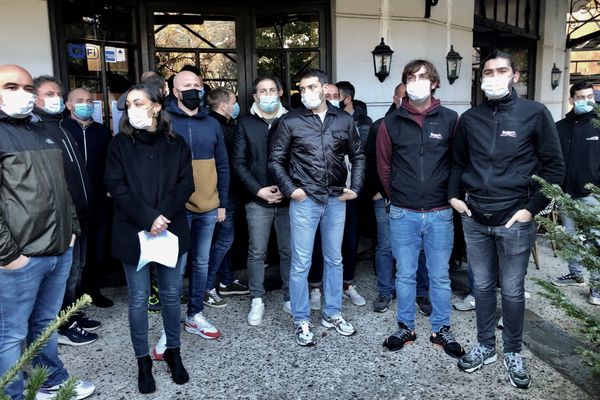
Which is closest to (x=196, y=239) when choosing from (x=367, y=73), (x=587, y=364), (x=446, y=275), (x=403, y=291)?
(x=403, y=291)

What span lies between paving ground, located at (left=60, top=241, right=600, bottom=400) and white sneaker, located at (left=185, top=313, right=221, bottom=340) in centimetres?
6

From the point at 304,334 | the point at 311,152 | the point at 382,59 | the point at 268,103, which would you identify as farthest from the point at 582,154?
the point at 304,334

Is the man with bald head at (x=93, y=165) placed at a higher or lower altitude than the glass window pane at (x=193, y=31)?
lower

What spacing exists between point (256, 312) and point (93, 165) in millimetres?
1901

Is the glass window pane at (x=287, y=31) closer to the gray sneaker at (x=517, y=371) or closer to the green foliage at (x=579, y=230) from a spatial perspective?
the green foliage at (x=579, y=230)

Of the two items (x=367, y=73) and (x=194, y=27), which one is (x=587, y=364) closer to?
(x=367, y=73)

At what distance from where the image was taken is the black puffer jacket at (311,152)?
12.3 ft

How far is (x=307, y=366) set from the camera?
11.5 feet

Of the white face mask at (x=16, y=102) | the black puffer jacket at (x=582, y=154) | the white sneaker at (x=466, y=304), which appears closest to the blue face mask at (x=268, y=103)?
the white face mask at (x=16, y=102)

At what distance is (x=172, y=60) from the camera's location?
611 cm

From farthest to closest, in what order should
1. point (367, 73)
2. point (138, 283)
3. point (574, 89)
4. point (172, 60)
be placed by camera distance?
point (367, 73), point (172, 60), point (574, 89), point (138, 283)

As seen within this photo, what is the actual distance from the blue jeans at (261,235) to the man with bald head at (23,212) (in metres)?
1.71

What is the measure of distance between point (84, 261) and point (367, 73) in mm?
4259

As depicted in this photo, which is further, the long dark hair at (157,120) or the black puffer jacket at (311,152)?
the black puffer jacket at (311,152)
